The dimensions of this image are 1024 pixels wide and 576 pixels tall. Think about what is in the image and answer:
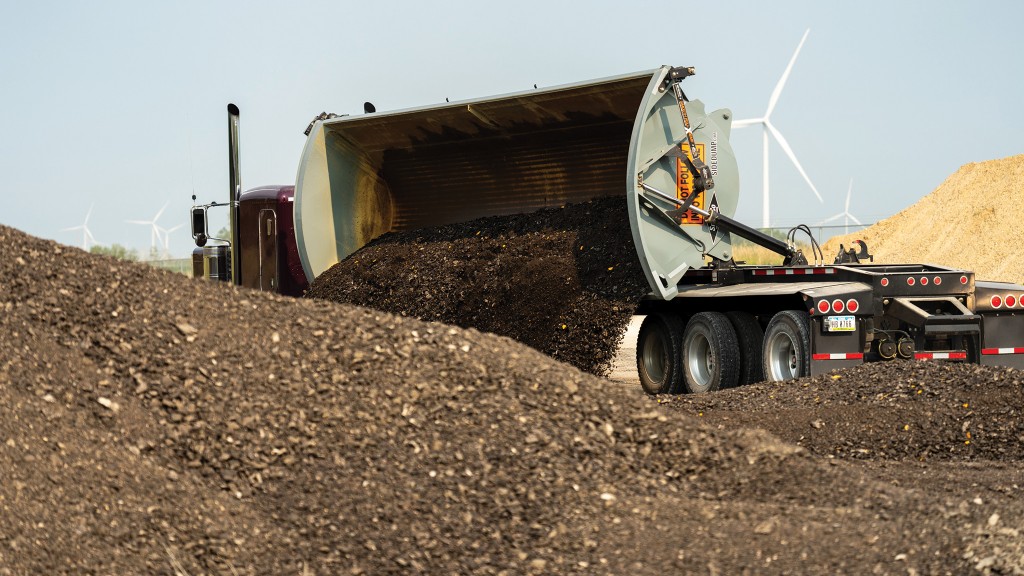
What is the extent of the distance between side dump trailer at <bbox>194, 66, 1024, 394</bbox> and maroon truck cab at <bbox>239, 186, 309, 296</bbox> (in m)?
0.03

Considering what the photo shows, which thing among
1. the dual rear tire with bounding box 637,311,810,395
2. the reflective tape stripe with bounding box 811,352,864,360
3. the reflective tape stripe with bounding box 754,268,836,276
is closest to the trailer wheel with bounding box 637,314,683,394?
the dual rear tire with bounding box 637,311,810,395

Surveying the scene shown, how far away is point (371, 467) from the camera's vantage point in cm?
479

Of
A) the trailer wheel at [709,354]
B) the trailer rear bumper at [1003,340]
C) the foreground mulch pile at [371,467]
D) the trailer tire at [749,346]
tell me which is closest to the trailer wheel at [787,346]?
the trailer tire at [749,346]

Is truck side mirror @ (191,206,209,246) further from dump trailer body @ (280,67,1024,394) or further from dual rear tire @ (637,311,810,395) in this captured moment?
dual rear tire @ (637,311,810,395)

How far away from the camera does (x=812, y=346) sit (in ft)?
28.4

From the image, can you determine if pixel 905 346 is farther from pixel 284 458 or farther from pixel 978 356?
pixel 284 458

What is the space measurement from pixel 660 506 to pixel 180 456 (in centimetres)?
205

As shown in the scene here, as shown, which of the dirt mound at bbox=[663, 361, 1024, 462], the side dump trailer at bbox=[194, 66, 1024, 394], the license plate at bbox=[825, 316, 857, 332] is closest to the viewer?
the dirt mound at bbox=[663, 361, 1024, 462]

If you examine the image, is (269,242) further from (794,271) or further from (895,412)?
(895,412)

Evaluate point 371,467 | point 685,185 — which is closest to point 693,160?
point 685,185

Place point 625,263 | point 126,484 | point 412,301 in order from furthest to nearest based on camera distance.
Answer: point 412,301 → point 625,263 → point 126,484

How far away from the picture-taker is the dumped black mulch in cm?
916

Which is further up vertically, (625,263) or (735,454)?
(625,263)

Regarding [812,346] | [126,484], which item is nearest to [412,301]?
[812,346]
